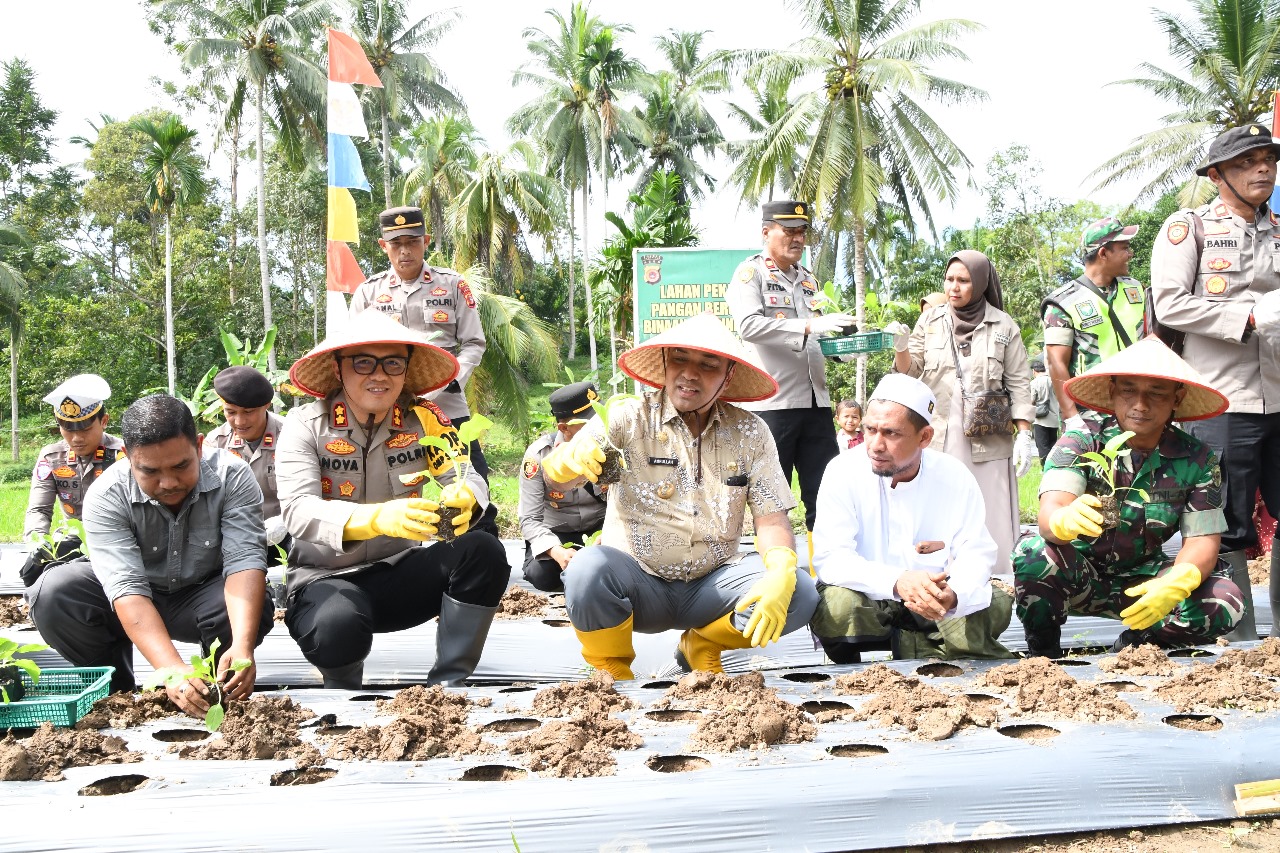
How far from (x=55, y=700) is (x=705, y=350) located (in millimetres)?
1987

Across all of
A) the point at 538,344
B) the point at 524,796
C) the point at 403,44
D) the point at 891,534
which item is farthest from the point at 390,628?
the point at 403,44

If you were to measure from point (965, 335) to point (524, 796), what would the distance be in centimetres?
330

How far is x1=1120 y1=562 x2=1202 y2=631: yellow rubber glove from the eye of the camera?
298cm

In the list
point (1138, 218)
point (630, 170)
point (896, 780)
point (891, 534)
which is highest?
point (630, 170)

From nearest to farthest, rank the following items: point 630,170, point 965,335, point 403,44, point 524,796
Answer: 1. point 524,796
2. point 965,335
3. point 403,44
4. point 630,170

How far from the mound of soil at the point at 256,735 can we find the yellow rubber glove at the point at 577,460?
110 cm

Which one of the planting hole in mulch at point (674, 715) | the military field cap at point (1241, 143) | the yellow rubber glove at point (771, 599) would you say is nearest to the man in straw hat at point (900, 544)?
the yellow rubber glove at point (771, 599)

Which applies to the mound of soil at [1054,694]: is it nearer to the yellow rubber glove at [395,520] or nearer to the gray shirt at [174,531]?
the yellow rubber glove at [395,520]

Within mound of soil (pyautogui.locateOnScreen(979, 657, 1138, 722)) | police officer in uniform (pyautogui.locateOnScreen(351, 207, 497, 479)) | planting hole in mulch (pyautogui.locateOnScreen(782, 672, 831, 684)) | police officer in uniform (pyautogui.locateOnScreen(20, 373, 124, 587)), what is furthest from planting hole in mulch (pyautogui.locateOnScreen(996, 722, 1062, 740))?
police officer in uniform (pyautogui.locateOnScreen(20, 373, 124, 587))

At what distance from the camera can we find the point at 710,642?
3.37 m

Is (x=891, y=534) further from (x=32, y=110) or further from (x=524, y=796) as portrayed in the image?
(x=32, y=110)

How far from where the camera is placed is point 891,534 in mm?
3342

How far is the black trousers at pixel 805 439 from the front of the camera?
4.71 m

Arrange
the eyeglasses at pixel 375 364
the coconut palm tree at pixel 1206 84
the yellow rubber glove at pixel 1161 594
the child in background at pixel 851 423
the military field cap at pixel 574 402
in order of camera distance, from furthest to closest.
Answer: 1. the coconut palm tree at pixel 1206 84
2. the child in background at pixel 851 423
3. the military field cap at pixel 574 402
4. the eyeglasses at pixel 375 364
5. the yellow rubber glove at pixel 1161 594
